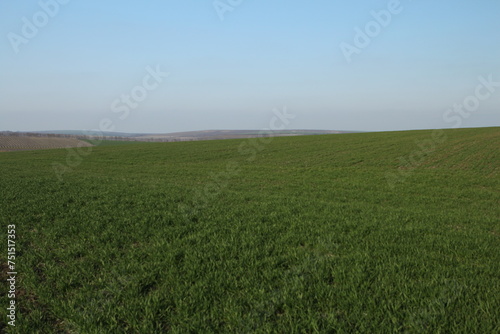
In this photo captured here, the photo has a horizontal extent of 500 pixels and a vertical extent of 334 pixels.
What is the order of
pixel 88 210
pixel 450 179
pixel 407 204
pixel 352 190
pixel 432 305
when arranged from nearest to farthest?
1. pixel 432 305
2. pixel 88 210
3. pixel 407 204
4. pixel 352 190
5. pixel 450 179

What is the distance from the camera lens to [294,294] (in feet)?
15.7

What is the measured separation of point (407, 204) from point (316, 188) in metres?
5.36

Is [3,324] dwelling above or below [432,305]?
below

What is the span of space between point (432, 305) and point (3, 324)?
6423 mm

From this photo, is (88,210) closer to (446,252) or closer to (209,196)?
(209,196)

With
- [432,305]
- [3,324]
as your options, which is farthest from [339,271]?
[3,324]

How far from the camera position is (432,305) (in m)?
4.34

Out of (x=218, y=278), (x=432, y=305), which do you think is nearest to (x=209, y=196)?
(x=218, y=278)

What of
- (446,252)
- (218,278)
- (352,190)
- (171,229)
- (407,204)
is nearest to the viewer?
(218,278)

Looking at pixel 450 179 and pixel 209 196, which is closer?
pixel 209 196

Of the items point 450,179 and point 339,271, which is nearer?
point 339,271

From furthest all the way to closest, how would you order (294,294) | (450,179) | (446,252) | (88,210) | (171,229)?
(450,179), (88,210), (171,229), (446,252), (294,294)

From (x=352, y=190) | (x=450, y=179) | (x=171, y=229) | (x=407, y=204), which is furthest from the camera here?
(x=450, y=179)

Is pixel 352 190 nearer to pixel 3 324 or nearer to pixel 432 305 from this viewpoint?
pixel 432 305
